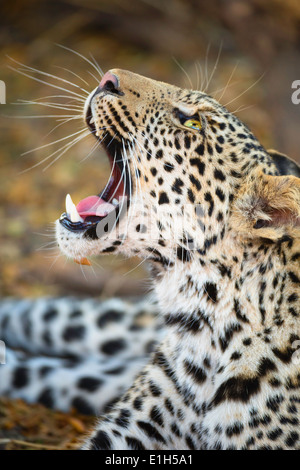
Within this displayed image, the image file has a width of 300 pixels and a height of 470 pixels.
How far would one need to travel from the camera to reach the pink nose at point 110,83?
4.02 m

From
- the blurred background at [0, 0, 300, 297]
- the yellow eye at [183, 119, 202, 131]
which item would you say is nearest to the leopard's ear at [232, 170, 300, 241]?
the yellow eye at [183, 119, 202, 131]

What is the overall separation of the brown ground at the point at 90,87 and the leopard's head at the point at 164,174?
2.96ft

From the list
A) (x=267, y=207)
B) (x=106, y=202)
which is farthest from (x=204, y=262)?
(x=106, y=202)

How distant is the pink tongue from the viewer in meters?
4.09

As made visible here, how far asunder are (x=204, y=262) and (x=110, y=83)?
1.24m

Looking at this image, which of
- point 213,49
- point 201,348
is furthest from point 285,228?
point 213,49

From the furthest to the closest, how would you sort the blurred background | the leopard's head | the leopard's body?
1. the blurred background
2. the leopard's head
3. the leopard's body

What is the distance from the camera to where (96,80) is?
253 inches

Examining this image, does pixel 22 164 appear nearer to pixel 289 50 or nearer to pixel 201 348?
pixel 289 50

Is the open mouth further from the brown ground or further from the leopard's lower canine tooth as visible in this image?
the brown ground

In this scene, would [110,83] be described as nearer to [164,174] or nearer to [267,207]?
[164,174]

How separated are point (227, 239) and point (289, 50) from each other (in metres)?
4.25

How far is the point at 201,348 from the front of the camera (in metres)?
3.90

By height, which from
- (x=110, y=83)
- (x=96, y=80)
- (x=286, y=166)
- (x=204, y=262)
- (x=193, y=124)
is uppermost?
(x=96, y=80)
